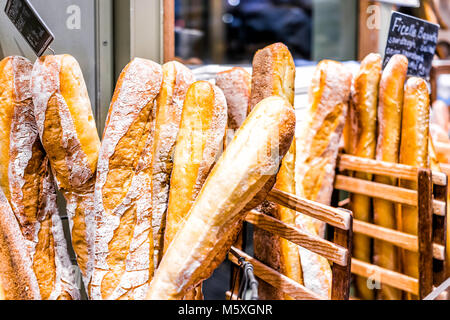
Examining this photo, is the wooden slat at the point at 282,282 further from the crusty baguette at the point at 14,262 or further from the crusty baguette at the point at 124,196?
the crusty baguette at the point at 14,262

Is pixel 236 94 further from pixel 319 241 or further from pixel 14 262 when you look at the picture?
pixel 14 262

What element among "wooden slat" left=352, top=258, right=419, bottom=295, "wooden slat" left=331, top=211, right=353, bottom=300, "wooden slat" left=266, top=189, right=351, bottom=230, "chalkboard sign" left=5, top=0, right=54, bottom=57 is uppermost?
"chalkboard sign" left=5, top=0, right=54, bottom=57

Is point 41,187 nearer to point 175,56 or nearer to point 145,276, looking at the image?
point 145,276

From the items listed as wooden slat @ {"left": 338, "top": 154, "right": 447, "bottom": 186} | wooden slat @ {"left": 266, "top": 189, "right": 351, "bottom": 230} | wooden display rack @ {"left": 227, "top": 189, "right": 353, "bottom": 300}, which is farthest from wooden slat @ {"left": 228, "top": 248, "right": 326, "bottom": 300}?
wooden slat @ {"left": 338, "top": 154, "right": 447, "bottom": 186}

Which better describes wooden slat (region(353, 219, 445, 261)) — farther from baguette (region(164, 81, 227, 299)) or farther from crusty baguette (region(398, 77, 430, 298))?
baguette (region(164, 81, 227, 299))

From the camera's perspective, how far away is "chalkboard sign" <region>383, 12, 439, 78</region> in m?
1.27

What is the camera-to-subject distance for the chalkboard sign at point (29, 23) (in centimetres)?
71

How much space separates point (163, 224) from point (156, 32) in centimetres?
45

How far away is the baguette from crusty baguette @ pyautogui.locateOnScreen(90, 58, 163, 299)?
7 cm

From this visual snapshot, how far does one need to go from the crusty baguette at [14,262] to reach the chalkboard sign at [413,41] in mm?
1172

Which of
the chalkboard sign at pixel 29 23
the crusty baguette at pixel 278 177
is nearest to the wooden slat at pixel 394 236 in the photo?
the crusty baguette at pixel 278 177

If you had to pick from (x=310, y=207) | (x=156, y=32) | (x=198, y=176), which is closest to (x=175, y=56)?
(x=156, y=32)

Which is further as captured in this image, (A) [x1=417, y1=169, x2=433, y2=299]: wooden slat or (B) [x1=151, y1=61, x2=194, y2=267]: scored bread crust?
(A) [x1=417, y1=169, x2=433, y2=299]: wooden slat

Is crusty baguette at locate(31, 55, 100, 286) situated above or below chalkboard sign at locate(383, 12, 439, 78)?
below
